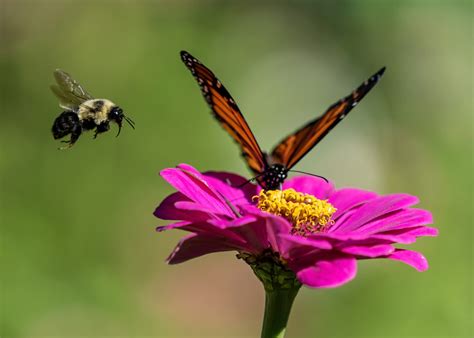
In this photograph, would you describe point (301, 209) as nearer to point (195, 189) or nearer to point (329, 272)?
point (195, 189)

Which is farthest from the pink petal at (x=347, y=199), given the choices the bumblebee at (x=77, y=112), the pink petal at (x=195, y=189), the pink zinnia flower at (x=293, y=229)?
the bumblebee at (x=77, y=112)

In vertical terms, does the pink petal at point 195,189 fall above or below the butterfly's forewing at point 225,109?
below

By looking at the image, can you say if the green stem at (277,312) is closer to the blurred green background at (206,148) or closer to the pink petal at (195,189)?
the pink petal at (195,189)

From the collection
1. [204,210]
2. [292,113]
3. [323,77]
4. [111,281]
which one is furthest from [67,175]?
[204,210]

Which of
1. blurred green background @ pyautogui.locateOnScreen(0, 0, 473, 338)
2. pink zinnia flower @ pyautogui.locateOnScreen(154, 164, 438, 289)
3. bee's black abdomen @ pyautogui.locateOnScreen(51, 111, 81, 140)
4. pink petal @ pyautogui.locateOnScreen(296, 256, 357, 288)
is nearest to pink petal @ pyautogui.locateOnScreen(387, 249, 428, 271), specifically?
pink zinnia flower @ pyautogui.locateOnScreen(154, 164, 438, 289)

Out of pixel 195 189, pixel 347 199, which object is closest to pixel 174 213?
pixel 195 189
